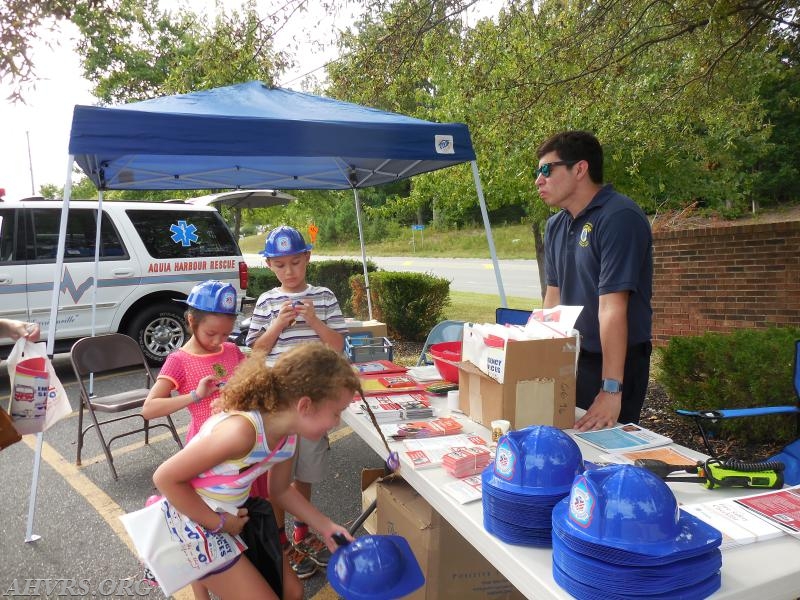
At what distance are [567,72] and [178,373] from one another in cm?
556

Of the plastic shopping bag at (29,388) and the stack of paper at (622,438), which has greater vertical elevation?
the plastic shopping bag at (29,388)

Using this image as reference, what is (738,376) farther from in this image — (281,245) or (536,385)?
(281,245)

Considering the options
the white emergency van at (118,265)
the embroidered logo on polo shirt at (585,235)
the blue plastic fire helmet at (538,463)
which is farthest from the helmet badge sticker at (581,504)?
the white emergency van at (118,265)

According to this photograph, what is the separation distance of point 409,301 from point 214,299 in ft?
18.3

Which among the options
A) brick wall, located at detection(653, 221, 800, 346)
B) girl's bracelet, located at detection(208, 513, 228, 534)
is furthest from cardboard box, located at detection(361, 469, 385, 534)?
brick wall, located at detection(653, 221, 800, 346)

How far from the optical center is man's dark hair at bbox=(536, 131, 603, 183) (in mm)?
2309

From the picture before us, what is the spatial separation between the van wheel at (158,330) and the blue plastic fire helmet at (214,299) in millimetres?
4508

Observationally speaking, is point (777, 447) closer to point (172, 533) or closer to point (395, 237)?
point (172, 533)

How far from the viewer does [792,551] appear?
1.24 meters

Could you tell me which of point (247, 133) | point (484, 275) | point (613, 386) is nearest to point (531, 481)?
point (613, 386)

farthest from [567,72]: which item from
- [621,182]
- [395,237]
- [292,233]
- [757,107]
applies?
[395,237]

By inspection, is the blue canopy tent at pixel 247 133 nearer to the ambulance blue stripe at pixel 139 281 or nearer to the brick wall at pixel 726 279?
the ambulance blue stripe at pixel 139 281

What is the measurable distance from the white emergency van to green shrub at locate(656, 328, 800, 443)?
5146 mm

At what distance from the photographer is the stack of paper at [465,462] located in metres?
1.73
